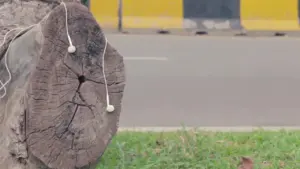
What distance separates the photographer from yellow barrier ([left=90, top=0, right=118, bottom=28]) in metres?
10.5

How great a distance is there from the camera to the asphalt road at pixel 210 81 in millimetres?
6016

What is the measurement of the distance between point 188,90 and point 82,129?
174 inches

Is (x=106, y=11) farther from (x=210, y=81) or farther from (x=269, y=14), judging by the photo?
(x=210, y=81)

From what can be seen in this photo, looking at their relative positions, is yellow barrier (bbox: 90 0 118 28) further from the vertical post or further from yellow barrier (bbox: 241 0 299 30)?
yellow barrier (bbox: 241 0 299 30)

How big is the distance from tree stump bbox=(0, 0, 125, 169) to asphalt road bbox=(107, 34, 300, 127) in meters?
2.82

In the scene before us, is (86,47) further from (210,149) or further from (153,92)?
(153,92)

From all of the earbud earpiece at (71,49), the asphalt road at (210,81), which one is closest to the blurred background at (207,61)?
the asphalt road at (210,81)

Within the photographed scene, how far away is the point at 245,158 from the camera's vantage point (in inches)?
144

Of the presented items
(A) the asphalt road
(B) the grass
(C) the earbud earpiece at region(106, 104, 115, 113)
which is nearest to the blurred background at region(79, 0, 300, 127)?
(A) the asphalt road

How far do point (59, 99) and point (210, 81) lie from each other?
5.01 metres

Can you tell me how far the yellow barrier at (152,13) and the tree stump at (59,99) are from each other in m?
7.85

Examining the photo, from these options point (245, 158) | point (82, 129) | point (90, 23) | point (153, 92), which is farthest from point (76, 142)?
point (153, 92)

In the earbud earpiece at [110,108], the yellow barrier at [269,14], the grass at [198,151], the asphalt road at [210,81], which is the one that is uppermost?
the earbud earpiece at [110,108]

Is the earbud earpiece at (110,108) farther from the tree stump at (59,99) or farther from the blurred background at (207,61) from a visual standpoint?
the blurred background at (207,61)
